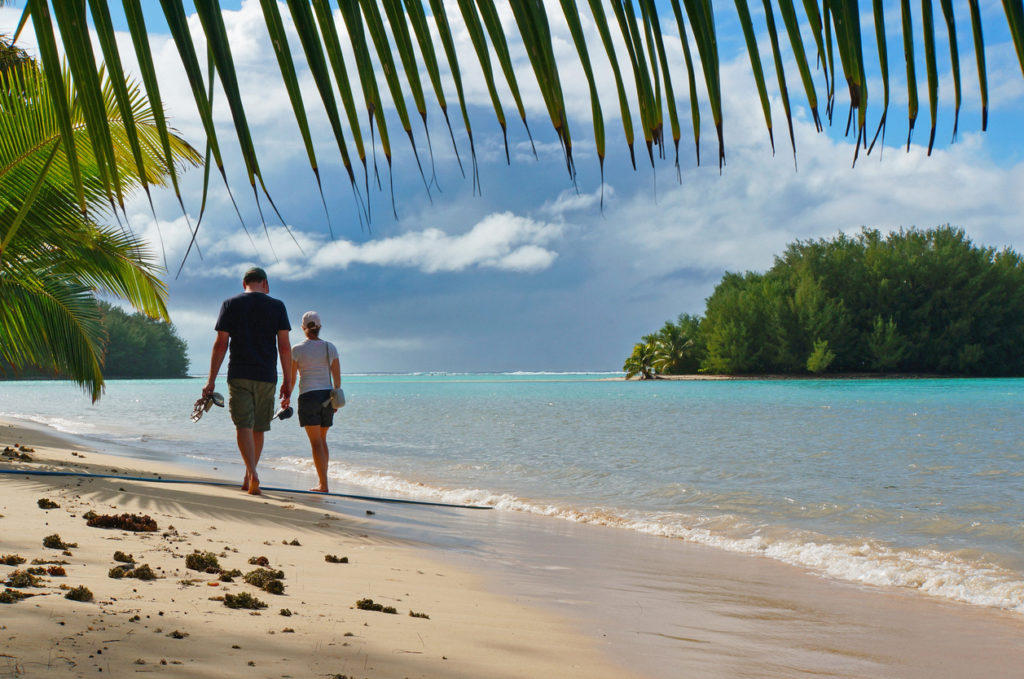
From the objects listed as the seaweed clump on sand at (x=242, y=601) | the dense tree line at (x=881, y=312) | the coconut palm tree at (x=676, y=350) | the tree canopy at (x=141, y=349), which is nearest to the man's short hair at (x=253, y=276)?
the seaweed clump on sand at (x=242, y=601)

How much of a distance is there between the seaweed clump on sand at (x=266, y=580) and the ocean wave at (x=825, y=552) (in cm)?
→ 392

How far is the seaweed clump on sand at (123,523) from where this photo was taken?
13.6 ft

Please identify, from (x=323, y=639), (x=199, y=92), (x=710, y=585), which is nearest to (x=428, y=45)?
(x=199, y=92)

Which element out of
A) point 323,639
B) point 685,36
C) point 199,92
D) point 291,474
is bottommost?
point 291,474

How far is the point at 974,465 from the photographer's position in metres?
10.9

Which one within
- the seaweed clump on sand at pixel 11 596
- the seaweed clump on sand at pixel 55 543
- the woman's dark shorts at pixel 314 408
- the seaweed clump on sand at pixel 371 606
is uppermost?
the woman's dark shorts at pixel 314 408

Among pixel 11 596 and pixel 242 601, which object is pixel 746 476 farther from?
pixel 11 596

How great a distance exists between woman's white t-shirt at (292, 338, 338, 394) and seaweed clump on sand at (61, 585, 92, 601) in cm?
467

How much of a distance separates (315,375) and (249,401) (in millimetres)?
846

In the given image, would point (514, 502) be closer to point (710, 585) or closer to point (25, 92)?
point (710, 585)

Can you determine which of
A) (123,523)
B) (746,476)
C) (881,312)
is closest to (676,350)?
(881,312)

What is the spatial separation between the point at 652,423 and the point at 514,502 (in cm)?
1212

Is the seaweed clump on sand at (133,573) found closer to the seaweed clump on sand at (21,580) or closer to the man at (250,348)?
the seaweed clump on sand at (21,580)

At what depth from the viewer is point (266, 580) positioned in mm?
3156
